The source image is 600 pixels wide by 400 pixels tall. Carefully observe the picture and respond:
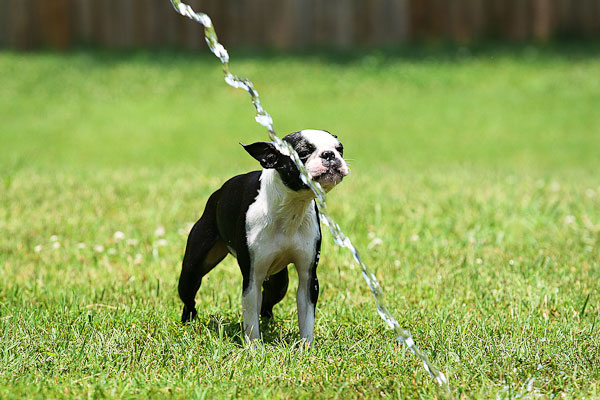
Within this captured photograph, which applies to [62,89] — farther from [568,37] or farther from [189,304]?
[189,304]

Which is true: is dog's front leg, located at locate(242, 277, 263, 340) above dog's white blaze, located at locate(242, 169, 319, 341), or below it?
below

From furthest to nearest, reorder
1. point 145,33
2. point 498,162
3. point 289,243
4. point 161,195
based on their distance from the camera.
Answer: point 145,33 → point 498,162 → point 161,195 → point 289,243

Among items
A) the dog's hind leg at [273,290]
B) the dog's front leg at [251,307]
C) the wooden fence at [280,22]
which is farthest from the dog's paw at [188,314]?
the wooden fence at [280,22]

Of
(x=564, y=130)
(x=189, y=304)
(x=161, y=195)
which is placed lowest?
(x=564, y=130)

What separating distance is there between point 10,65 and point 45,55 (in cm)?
87

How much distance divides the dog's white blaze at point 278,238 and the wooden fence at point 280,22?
516 inches

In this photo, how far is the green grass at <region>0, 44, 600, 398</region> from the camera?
3.04m

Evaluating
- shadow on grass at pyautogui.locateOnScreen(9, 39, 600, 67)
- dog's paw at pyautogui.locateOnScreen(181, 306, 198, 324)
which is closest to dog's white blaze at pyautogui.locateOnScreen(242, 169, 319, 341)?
dog's paw at pyautogui.locateOnScreen(181, 306, 198, 324)

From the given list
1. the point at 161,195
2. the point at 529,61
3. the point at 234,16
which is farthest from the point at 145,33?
the point at 161,195

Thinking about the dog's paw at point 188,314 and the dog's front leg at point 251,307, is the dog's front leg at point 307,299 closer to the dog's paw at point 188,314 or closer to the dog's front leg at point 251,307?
the dog's front leg at point 251,307

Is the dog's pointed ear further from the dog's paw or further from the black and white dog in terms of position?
Answer: the dog's paw

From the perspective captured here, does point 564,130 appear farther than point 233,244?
Yes

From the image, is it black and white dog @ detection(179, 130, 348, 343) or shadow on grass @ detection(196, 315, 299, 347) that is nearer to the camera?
black and white dog @ detection(179, 130, 348, 343)

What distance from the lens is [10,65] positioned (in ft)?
48.9
